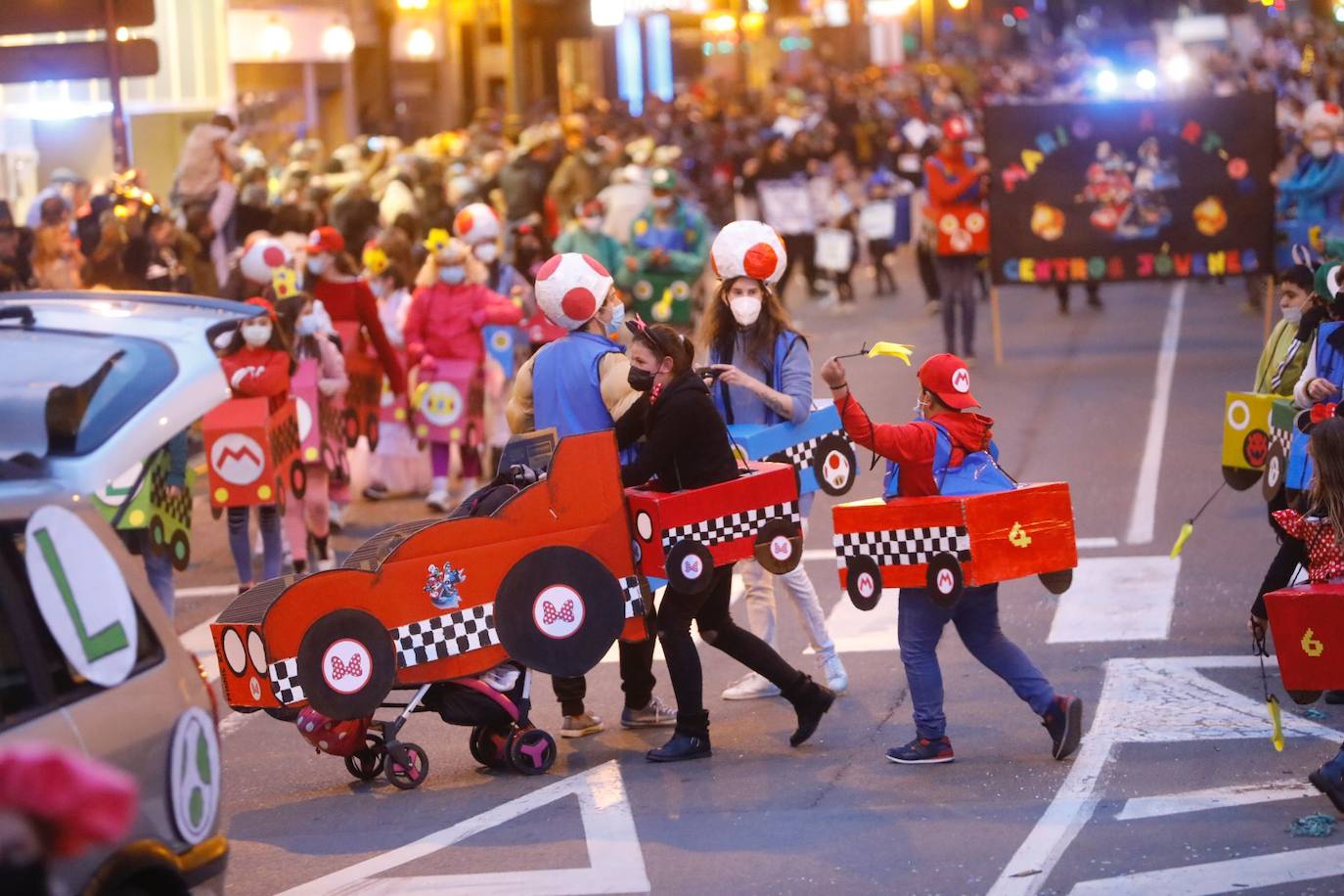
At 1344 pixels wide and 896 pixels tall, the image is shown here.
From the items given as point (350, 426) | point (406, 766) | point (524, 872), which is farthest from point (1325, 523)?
point (350, 426)

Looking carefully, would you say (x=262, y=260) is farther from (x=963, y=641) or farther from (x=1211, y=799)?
(x=1211, y=799)

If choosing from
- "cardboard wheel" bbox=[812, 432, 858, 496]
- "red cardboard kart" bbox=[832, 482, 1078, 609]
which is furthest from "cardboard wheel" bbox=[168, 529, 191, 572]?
"red cardboard kart" bbox=[832, 482, 1078, 609]

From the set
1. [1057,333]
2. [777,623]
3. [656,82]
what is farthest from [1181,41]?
[777,623]

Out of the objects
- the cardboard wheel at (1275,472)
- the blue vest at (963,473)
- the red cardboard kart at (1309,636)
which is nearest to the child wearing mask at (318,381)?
the blue vest at (963,473)

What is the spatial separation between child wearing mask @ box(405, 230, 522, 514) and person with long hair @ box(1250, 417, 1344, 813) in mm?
6709

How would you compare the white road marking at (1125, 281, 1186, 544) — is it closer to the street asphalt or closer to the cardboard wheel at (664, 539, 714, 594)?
the street asphalt

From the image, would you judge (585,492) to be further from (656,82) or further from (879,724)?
(656,82)

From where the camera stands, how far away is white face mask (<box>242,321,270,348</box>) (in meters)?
10.7

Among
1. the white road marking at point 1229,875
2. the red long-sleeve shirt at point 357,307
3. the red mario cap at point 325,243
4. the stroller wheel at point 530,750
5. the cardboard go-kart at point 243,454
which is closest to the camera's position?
the white road marking at point 1229,875

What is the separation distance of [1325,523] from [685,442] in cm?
240

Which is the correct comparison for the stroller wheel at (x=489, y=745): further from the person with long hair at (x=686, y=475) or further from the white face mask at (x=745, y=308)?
the white face mask at (x=745, y=308)

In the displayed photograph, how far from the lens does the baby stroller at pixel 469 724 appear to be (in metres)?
7.95

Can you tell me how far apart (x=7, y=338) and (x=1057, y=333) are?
1731 cm

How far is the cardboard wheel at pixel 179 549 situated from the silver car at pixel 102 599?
422 centimetres
